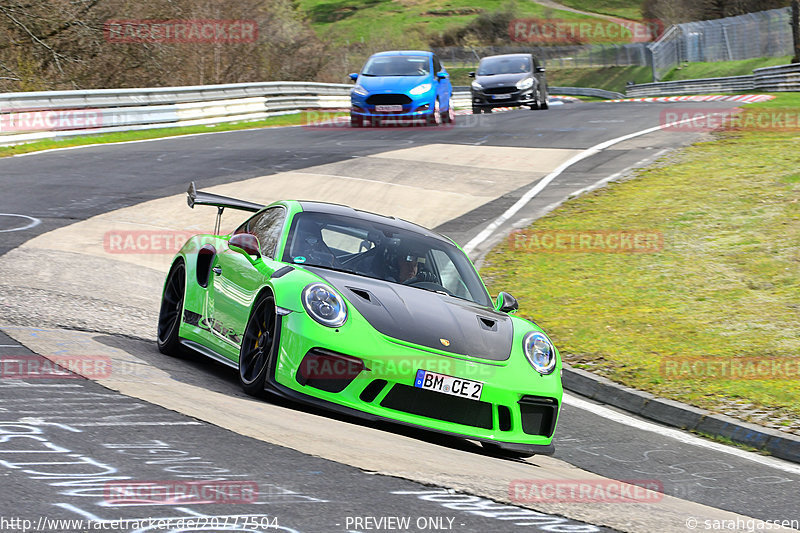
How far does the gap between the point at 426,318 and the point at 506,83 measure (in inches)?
1067

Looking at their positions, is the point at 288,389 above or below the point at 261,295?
below

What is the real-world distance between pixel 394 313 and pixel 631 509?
6.95 ft

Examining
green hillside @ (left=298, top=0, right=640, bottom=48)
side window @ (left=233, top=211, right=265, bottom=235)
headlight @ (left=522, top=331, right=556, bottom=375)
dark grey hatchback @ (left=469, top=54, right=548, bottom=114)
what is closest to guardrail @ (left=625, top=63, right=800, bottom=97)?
dark grey hatchback @ (left=469, top=54, right=548, bottom=114)

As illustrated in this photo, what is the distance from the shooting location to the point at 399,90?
26.3 m

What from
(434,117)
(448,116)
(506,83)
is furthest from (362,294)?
(506,83)

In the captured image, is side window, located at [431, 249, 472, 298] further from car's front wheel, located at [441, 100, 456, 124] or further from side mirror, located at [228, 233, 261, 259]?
car's front wheel, located at [441, 100, 456, 124]

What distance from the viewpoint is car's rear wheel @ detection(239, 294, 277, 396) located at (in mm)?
6422

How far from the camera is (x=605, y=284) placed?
12.2 m

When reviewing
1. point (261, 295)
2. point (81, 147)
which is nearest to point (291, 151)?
point (81, 147)

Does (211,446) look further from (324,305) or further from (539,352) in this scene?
(539,352)

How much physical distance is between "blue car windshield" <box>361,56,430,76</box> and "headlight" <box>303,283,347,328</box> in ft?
68.8

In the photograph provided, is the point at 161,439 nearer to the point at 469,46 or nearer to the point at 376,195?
the point at 376,195

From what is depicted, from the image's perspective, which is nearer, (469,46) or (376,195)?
(376,195)

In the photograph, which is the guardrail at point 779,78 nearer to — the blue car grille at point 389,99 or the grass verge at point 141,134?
the grass verge at point 141,134
